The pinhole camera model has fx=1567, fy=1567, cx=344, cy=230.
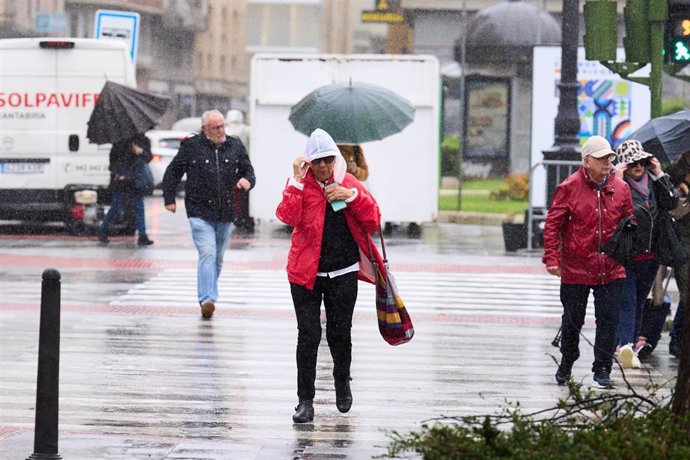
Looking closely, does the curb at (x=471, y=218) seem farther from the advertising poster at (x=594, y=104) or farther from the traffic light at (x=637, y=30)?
the traffic light at (x=637, y=30)

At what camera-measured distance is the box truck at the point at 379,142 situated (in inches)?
963

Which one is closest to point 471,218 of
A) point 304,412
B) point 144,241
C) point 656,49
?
point 144,241

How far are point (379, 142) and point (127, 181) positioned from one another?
4385 millimetres

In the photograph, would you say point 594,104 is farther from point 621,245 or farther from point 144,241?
point 621,245

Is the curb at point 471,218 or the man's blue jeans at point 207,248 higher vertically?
the man's blue jeans at point 207,248

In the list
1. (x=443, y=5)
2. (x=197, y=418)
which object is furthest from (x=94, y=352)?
(x=443, y=5)

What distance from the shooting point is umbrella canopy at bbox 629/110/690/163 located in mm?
11633

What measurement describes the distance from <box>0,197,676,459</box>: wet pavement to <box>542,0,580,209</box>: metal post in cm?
229

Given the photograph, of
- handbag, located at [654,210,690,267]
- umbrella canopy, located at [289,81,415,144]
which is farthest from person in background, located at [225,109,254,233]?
handbag, located at [654,210,690,267]

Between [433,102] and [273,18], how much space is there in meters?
69.0

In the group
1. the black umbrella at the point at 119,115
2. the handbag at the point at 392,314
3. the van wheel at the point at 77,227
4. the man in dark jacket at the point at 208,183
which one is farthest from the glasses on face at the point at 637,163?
the van wheel at the point at 77,227

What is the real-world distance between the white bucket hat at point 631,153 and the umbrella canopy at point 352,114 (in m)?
5.81

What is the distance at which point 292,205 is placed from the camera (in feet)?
29.1

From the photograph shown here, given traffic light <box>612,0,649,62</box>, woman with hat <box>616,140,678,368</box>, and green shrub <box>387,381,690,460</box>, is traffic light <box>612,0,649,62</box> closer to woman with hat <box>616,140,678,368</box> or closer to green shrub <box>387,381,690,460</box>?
woman with hat <box>616,140,678,368</box>
